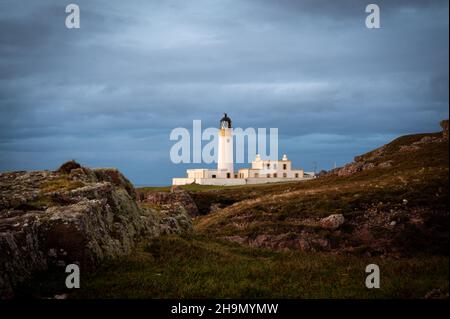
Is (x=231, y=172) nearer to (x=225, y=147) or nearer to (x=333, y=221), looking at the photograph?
(x=225, y=147)

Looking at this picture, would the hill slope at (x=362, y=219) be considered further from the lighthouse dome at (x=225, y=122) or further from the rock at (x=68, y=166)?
the lighthouse dome at (x=225, y=122)

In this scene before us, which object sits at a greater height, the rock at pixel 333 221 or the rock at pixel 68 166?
the rock at pixel 68 166

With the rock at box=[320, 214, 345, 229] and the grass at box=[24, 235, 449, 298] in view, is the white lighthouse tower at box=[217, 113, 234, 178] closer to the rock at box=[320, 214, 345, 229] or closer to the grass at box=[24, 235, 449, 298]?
the rock at box=[320, 214, 345, 229]

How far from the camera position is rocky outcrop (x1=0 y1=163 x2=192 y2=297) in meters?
14.9

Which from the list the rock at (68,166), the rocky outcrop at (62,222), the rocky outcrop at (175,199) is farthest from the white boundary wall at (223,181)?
the rocky outcrop at (62,222)

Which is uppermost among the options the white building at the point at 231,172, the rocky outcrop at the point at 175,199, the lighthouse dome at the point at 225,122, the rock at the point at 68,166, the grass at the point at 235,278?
the lighthouse dome at the point at 225,122

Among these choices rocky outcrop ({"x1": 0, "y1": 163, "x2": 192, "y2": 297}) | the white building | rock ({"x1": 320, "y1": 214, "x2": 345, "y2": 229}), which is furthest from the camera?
the white building

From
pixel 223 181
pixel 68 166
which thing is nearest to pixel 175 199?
pixel 68 166

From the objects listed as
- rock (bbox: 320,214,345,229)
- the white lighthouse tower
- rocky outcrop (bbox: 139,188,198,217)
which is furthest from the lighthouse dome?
rock (bbox: 320,214,345,229)

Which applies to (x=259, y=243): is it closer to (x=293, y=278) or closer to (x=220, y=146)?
(x=293, y=278)

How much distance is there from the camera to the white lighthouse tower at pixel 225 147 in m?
154

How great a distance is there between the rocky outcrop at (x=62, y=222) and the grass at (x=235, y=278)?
626mm

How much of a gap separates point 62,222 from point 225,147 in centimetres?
13777

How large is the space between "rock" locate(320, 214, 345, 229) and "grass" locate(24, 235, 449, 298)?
54.9 ft
